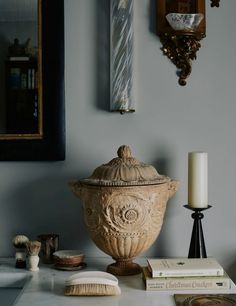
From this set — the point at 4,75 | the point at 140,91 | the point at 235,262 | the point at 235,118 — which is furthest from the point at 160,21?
the point at 235,262

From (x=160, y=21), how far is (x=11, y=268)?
78cm

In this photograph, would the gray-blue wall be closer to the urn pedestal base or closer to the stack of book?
the urn pedestal base

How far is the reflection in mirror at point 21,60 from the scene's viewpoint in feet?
4.72

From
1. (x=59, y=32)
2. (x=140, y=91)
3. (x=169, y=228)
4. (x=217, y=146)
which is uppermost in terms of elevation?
(x=59, y=32)

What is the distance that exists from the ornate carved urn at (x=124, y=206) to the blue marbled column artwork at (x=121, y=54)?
0.62 feet

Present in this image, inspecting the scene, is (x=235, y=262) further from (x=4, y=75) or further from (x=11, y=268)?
(x=4, y=75)

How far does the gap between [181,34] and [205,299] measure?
2.32 ft

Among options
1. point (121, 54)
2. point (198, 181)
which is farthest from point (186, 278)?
point (121, 54)

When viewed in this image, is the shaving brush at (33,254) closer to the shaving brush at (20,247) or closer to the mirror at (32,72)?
the shaving brush at (20,247)

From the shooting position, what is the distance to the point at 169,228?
58.5 inches

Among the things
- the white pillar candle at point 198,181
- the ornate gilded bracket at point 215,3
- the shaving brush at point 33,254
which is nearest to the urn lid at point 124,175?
the white pillar candle at point 198,181

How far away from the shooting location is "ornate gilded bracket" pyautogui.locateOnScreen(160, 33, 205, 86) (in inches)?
56.5

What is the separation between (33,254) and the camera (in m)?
1.33

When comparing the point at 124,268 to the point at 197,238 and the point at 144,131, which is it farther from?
the point at 144,131
